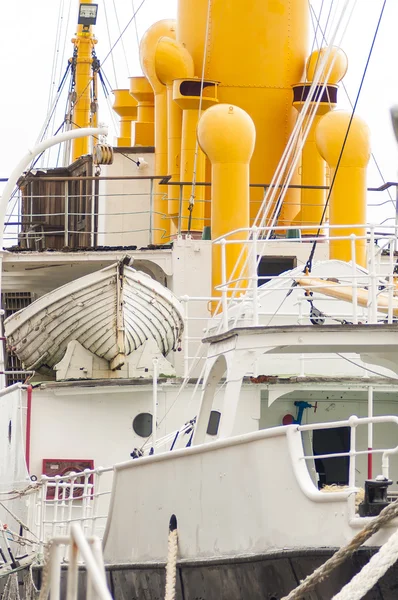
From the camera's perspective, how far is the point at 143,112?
22875mm

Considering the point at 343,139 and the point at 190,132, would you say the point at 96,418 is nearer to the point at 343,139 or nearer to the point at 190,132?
the point at 343,139

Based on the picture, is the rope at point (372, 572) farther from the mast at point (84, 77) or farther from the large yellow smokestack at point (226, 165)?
the mast at point (84, 77)

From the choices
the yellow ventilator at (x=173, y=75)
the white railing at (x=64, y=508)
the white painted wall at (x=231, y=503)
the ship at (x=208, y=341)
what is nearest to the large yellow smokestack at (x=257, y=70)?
the ship at (x=208, y=341)

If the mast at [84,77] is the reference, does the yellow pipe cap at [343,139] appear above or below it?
below

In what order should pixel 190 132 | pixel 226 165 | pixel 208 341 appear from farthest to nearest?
1. pixel 190 132
2. pixel 226 165
3. pixel 208 341

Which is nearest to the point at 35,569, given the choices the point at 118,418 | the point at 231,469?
the point at 118,418

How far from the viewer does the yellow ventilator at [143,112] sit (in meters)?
22.6

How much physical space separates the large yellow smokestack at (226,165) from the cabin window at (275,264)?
3.52 ft

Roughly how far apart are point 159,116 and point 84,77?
41.9ft

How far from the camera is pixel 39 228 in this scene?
71.1ft

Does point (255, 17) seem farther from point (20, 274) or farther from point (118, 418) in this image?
point (118, 418)

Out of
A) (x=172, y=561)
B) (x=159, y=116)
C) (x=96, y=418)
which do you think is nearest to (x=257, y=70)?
(x=159, y=116)

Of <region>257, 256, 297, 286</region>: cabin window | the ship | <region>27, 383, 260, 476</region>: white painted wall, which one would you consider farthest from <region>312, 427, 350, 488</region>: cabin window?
<region>257, 256, 297, 286</region>: cabin window

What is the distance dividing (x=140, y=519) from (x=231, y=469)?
1.82 metres
